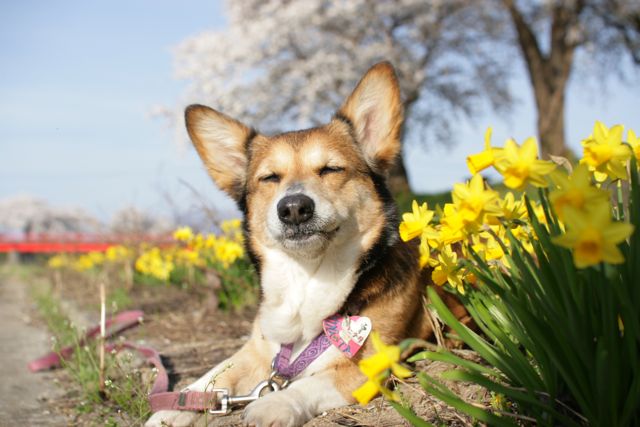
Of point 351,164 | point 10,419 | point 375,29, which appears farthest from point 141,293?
point 375,29

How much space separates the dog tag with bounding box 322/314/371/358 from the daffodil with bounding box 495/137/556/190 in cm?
126

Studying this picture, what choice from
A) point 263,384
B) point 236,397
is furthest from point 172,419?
point 263,384

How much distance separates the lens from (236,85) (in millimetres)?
19375

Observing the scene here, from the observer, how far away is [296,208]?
8.06 feet

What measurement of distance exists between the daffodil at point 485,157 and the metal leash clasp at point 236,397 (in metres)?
1.39

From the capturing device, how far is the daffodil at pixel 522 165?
48.9 inches

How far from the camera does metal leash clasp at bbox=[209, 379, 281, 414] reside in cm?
234

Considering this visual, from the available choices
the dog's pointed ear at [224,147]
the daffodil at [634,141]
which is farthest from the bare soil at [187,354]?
the dog's pointed ear at [224,147]

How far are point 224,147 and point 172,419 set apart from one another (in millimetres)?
1484

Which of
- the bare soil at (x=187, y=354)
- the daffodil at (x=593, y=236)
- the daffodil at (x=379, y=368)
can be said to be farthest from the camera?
the bare soil at (x=187, y=354)

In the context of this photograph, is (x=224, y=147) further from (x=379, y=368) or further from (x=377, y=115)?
(x=379, y=368)

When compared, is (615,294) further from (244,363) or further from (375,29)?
(375,29)

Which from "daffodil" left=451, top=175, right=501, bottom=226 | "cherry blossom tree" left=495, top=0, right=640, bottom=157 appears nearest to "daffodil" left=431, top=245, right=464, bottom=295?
"daffodil" left=451, top=175, right=501, bottom=226

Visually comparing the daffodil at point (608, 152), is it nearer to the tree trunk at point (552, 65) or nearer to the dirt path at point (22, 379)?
the dirt path at point (22, 379)
